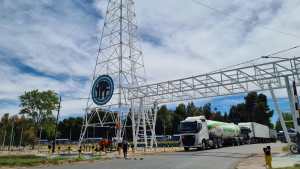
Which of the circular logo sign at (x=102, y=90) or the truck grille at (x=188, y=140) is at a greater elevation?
the circular logo sign at (x=102, y=90)

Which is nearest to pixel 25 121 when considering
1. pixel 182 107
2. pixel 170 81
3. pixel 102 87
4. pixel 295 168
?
pixel 102 87

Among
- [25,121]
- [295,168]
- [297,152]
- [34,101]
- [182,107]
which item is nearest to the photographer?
[295,168]

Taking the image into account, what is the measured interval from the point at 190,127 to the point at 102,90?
13.9 metres

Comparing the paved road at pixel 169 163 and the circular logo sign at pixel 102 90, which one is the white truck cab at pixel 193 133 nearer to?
the circular logo sign at pixel 102 90

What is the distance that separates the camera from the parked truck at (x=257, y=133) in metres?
54.2

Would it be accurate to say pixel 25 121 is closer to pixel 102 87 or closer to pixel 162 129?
pixel 102 87

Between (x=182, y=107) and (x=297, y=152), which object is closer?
(x=297, y=152)

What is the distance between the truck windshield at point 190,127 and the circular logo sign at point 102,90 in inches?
432

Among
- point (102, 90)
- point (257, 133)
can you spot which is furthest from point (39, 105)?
point (257, 133)

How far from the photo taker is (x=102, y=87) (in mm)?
40812

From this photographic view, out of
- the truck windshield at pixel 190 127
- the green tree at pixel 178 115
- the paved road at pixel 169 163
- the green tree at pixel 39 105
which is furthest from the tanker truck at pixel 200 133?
the green tree at pixel 178 115

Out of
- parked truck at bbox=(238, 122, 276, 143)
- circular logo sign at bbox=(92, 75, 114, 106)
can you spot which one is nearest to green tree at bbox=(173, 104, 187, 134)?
parked truck at bbox=(238, 122, 276, 143)

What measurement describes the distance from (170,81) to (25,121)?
41611 mm

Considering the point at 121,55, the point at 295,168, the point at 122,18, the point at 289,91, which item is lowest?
the point at 295,168
